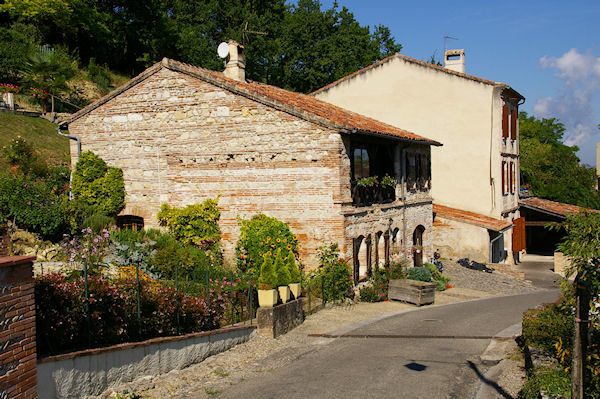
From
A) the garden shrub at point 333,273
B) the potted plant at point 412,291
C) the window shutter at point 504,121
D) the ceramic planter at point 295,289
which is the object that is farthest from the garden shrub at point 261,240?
the window shutter at point 504,121

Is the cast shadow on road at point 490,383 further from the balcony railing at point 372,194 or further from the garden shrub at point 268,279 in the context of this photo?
the balcony railing at point 372,194

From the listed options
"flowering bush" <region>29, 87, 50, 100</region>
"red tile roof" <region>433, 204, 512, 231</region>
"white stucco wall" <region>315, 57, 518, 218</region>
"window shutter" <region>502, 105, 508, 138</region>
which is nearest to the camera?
"red tile roof" <region>433, 204, 512, 231</region>

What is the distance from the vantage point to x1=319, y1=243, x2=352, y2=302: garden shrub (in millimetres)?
14773

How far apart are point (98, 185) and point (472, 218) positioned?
16.4 metres

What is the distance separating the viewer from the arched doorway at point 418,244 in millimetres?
21081

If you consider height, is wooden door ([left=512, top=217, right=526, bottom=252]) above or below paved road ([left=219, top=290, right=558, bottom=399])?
above

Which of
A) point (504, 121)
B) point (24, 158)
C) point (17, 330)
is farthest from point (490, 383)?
point (504, 121)

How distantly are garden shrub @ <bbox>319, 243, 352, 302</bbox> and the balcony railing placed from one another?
1.87 metres

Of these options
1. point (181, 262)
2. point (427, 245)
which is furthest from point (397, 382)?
point (427, 245)

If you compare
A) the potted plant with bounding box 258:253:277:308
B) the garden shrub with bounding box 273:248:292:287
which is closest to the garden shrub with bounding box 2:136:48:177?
the garden shrub with bounding box 273:248:292:287

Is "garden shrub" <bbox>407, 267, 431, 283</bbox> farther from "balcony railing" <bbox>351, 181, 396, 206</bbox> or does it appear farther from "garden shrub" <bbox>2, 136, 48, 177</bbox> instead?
"garden shrub" <bbox>2, 136, 48, 177</bbox>

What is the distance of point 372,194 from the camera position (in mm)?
17344

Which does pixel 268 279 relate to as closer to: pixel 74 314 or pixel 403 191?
pixel 74 314

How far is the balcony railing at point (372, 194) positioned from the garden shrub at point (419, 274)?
2.69m
